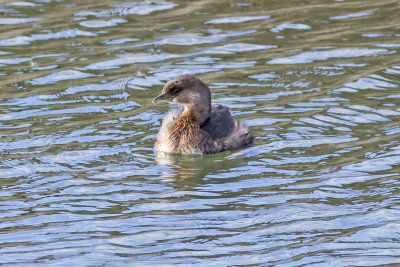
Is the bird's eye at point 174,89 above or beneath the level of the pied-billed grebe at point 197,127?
above

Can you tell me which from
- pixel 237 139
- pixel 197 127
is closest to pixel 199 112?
pixel 197 127

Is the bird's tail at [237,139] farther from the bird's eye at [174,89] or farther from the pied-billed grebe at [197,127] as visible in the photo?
the bird's eye at [174,89]

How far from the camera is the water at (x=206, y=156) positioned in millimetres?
8133

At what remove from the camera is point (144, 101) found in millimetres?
12797

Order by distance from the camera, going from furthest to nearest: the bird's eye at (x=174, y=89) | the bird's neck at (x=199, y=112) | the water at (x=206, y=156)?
1. the bird's neck at (x=199, y=112)
2. the bird's eye at (x=174, y=89)
3. the water at (x=206, y=156)

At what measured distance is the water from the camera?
26.7ft

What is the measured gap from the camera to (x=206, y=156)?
1101cm

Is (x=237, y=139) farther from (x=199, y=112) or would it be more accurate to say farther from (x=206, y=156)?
(x=199, y=112)

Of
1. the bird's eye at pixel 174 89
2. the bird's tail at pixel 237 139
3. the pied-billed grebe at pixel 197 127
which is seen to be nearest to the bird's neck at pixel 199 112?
the pied-billed grebe at pixel 197 127

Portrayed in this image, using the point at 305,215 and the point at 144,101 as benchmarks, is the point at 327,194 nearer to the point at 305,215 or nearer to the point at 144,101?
the point at 305,215

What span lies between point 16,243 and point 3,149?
2.87m

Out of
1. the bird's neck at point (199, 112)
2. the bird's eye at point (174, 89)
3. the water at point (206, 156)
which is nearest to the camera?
the water at point (206, 156)

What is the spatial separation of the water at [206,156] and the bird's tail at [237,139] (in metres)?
0.10

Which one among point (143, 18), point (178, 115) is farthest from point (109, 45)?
point (178, 115)
